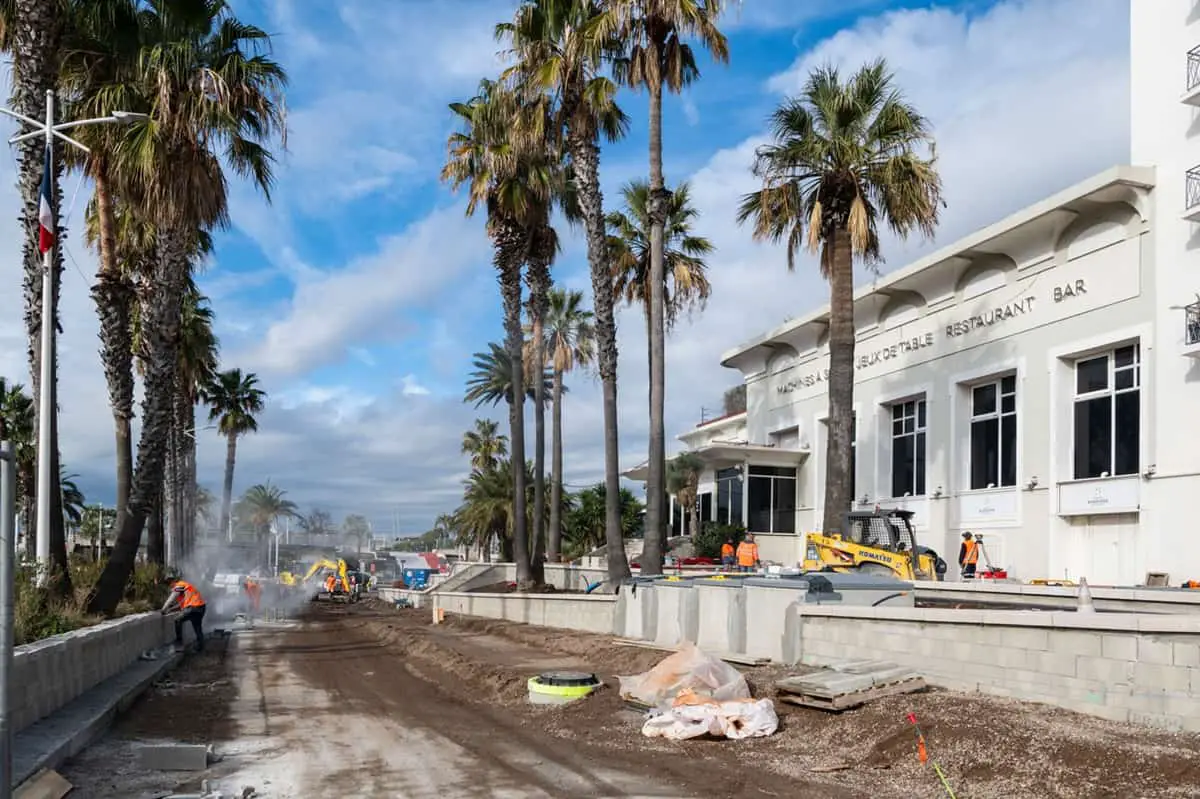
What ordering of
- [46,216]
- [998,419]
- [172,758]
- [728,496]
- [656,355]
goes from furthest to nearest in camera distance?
[728,496] → [998,419] → [656,355] → [46,216] → [172,758]

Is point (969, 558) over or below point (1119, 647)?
below

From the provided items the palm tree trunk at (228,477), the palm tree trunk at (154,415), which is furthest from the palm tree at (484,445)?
the palm tree trunk at (154,415)

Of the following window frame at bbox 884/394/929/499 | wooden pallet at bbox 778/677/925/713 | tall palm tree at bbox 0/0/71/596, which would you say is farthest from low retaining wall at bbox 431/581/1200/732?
window frame at bbox 884/394/929/499

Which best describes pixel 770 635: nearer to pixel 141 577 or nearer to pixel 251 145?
pixel 251 145

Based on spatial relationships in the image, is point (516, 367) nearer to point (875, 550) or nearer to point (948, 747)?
point (875, 550)

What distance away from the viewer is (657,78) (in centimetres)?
2394

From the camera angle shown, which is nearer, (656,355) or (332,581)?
(656,355)

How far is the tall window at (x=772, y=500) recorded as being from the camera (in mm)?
44719

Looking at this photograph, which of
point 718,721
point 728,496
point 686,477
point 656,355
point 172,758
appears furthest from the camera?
point 686,477

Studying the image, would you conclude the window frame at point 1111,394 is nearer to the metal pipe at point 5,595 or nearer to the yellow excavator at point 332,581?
the metal pipe at point 5,595

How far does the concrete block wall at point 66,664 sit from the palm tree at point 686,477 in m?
31.6

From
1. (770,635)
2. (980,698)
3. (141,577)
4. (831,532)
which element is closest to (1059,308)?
(831,532)

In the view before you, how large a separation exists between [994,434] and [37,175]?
26411mm

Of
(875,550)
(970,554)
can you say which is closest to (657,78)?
(875,550)
